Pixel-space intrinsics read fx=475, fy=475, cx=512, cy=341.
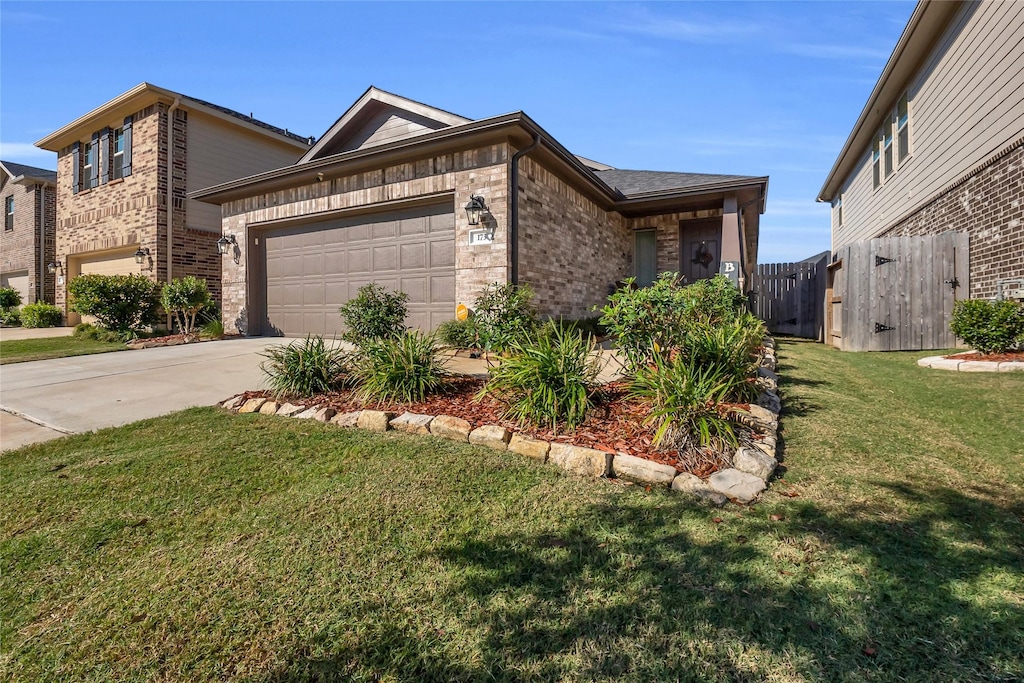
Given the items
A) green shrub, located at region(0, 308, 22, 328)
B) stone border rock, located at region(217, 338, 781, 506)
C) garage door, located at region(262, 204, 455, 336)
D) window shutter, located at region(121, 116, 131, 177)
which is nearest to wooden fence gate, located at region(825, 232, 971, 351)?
stone border rock, located at region(217, 338, 781, 506)

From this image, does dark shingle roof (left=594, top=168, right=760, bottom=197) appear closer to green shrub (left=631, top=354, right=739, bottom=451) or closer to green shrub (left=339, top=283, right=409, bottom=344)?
green shrub (left=339, top=283, right=409, bottom=344)

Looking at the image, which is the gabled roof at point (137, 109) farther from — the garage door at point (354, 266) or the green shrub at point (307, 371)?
the green shrub at point (307, 371)

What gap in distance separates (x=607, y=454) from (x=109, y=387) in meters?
5.61

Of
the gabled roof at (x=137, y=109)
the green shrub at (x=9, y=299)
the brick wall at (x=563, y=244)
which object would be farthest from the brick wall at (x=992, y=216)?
the green shrub at (x=9, y=299)

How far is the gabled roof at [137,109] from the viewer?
11656 millimetres

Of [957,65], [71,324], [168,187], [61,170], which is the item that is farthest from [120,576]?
[61,170]

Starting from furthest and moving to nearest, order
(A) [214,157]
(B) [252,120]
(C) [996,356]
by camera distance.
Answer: (B) [252,120] < (A) [214,157] < (C) [996,356]

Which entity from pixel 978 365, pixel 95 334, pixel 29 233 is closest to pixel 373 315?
pixel 978 365

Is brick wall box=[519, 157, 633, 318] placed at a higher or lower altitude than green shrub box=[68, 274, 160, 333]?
higher

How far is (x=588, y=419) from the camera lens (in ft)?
11.2

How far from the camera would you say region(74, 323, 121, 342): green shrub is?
1041cm

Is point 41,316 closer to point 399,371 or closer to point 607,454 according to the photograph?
point 399,371

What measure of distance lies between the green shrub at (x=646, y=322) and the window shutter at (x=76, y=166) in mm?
17873

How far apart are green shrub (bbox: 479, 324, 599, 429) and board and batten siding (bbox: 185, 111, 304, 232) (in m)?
12.7
